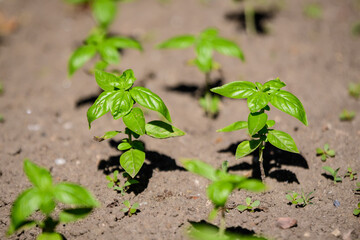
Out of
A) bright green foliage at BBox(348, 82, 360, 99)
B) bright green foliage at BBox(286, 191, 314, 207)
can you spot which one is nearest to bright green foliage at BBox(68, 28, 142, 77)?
bright green foliage at BBox(286, 191, 314, 207)

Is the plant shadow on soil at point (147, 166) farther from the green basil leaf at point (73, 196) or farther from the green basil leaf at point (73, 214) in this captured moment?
the green basil leaf at point (73, 196)

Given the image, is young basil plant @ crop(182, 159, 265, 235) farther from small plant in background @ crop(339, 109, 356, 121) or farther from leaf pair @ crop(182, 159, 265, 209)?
small plant in background @ crop(339, 109, 356, 121)

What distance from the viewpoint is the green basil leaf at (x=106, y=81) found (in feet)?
7.55

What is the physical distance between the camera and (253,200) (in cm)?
256

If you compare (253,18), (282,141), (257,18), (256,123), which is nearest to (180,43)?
(256,123)

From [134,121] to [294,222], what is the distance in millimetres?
1410

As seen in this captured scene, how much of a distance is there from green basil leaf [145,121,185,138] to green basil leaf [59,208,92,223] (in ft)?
2.29

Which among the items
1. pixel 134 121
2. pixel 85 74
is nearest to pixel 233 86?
pixel 134 121

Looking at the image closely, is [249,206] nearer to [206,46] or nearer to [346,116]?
[206,46]

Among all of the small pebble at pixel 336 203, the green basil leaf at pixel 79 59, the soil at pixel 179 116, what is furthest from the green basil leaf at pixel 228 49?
the small pebble at pixel 336 203

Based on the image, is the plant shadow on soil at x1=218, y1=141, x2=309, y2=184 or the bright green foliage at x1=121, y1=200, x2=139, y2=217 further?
the plant shadow on soil at x1=218, y1=141, x2=309, y2=184

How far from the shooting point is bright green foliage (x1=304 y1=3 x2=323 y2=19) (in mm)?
4773

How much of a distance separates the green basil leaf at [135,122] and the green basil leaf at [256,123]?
0.74 metres

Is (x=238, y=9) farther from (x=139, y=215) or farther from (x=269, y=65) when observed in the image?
(x=139, y=215)
